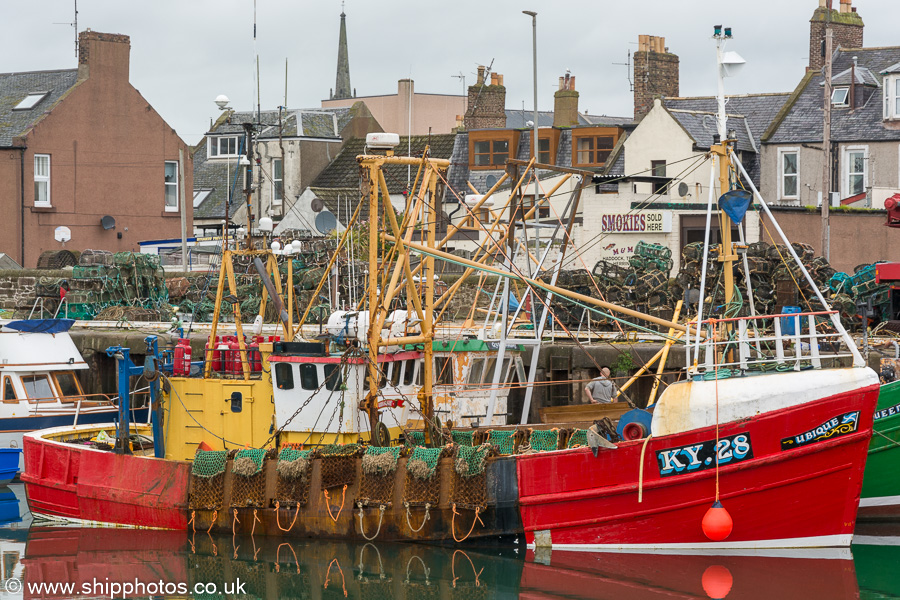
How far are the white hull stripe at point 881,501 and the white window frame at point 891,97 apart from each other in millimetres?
19040

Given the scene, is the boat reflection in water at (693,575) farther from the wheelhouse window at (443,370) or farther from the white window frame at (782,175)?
the white window frame at (782,175)

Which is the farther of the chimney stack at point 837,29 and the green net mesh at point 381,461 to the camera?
the chimney stack at point 837,29

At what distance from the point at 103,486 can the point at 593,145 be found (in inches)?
924

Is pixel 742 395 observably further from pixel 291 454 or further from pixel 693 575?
pixel 291 454

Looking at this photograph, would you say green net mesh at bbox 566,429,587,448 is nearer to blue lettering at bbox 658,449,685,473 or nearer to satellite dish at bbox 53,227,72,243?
blue lettering at bbox 658,449,685,473

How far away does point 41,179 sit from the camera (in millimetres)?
35219

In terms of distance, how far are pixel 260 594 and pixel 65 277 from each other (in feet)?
62.5

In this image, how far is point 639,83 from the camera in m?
38.6

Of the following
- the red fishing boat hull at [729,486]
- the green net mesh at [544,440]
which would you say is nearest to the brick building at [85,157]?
the green net mesh at [544,440]

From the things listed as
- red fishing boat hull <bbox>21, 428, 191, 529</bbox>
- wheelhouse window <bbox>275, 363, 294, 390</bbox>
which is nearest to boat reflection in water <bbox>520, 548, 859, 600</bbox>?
wheelhouse window <bbox>275, 363, 294, 390</bbox>

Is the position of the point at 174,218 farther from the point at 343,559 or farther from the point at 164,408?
the point at 343,559

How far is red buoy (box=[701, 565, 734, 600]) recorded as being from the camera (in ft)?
42.7

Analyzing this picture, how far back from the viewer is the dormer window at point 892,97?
32.8 meters

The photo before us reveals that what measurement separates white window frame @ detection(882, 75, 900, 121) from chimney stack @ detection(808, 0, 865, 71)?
4.42 m
